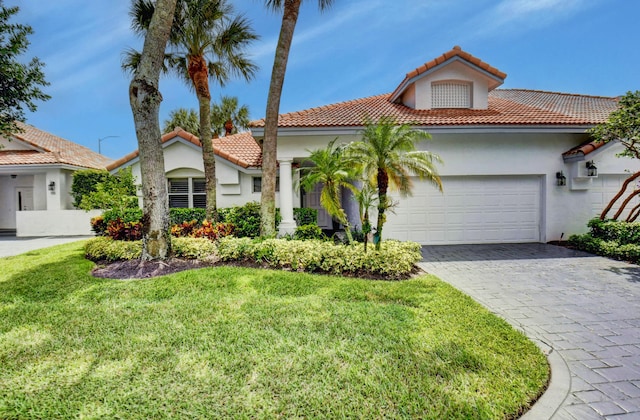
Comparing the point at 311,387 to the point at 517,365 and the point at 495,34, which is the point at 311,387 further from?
the point at 495,34

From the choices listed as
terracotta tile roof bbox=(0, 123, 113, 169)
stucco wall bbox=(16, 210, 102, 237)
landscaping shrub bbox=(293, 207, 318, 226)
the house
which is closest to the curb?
the house

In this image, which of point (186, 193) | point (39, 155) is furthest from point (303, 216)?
point (39, 155)

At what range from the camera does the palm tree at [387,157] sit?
7.89 m

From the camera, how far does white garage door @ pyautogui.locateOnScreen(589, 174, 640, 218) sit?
478 inches

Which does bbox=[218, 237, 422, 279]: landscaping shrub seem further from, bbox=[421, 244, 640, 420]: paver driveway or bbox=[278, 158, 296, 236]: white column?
bbox=[278, 158, 296, 236]: white column

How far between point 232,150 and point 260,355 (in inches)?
541

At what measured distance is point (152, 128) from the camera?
8430 millimetres

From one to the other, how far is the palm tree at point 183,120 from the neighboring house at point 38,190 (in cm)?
908

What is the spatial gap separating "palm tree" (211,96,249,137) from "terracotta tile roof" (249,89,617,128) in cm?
1656

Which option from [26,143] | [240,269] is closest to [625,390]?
[240,269]

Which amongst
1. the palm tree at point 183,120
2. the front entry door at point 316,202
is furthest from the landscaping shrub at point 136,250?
the palm tree at point 183,120

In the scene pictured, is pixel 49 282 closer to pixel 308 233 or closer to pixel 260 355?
pixel 260 355

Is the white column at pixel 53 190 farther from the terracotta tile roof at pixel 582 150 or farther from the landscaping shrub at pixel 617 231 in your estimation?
the landscaping shrub at pixel 617 231

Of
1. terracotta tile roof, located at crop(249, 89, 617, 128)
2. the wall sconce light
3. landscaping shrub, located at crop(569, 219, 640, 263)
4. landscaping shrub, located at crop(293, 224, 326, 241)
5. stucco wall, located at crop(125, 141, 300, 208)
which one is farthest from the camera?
stucco wall, located at crop(125, 141, 300, 208)
